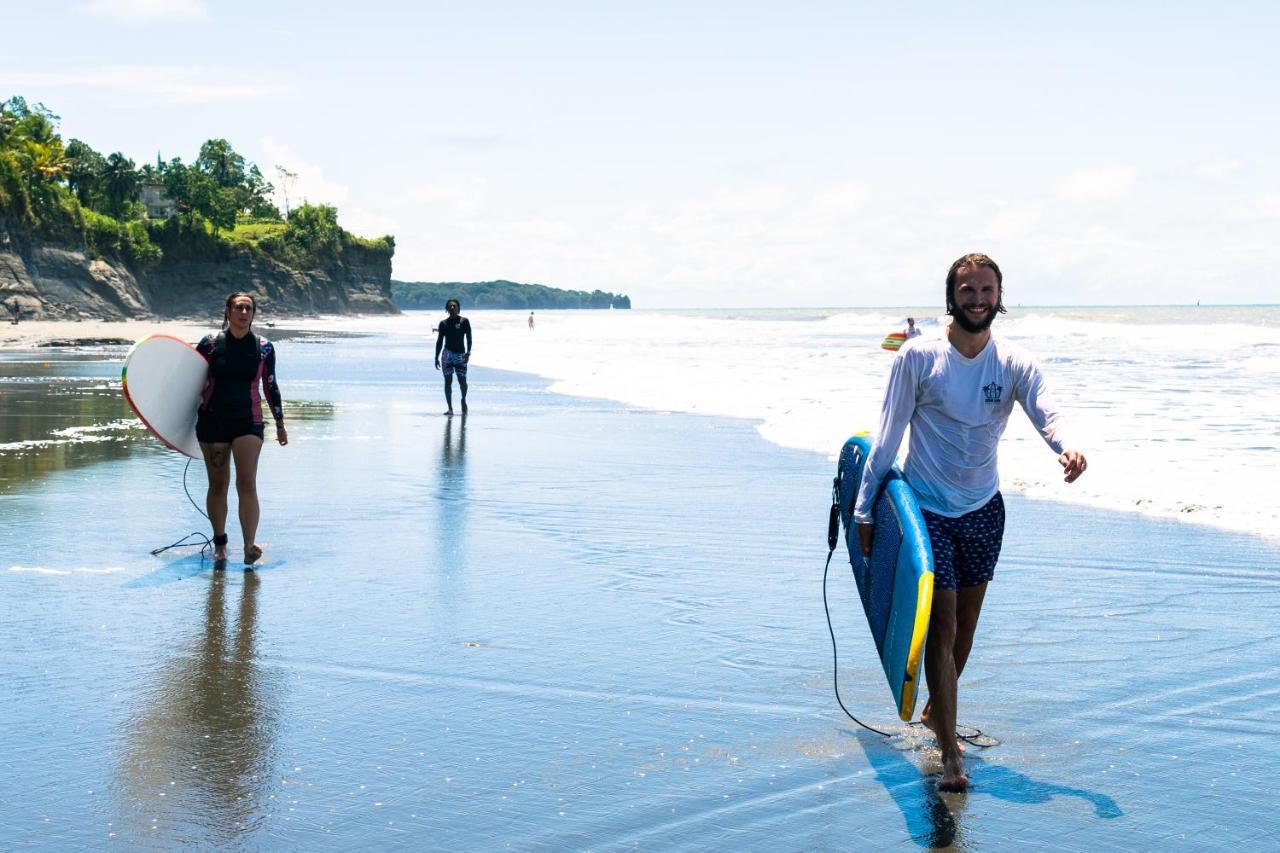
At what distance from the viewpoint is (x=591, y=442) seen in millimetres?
15039

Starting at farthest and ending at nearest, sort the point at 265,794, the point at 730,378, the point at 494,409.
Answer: the point at 730,378, the point at 494,409, the point at 265,794

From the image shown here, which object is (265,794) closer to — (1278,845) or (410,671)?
(410,671)

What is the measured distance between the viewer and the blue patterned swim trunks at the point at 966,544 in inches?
176

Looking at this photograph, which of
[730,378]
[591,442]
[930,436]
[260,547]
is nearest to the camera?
[930,436]

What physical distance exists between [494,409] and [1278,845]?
54.4 feet

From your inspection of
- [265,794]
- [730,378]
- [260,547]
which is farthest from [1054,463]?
[730,378]

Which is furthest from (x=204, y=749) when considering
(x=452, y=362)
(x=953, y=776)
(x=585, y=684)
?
(x=452, y=362)

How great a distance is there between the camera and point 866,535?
189 inches

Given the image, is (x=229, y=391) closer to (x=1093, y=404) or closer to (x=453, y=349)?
(x=453, y=349)

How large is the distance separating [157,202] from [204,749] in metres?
139

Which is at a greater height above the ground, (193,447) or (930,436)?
(930,436)

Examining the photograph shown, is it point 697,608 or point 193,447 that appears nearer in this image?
point 697,608

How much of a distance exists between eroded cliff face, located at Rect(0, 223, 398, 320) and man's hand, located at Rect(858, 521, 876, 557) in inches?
2801

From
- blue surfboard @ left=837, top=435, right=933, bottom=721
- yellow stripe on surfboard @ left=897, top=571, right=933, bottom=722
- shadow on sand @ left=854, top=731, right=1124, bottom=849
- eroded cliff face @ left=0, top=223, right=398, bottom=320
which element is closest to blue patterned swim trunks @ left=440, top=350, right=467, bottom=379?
blue surfboard @ left=837, top=435, right=933, bottom=721
